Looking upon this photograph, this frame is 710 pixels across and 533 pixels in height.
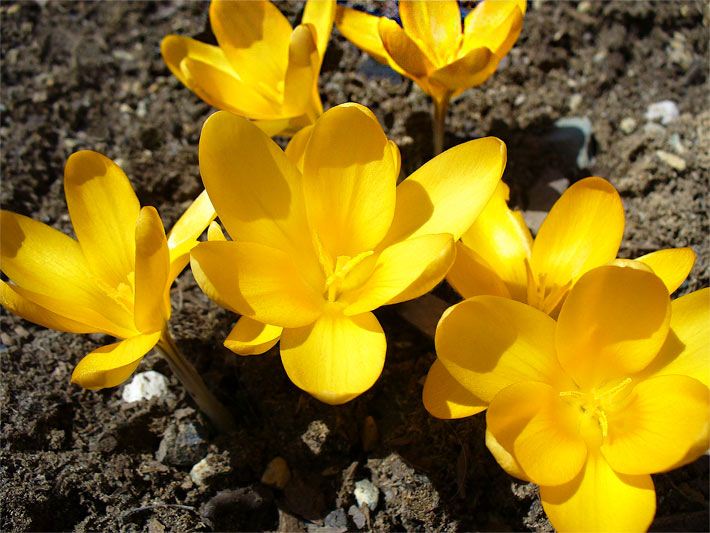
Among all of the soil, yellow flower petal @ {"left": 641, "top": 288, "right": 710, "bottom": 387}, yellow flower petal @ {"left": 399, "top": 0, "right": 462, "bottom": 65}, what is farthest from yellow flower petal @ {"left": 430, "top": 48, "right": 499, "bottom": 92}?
yellow flower petal @ {"left": 641, "top": 288, "right": 710, "bottom": 387}

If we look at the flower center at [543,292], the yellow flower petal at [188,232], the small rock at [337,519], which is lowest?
the small rock at [337,519]

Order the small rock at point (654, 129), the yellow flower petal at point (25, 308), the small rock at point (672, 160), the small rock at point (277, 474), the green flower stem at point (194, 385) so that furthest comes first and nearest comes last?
the small rock at point (654, 129), the small rock at point (672, 160), the small rock at point (277, 474), the green flower stem at point (194, 385), the yellow flower petal at point (25, 308)

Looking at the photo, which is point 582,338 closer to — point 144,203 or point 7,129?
point 144,203

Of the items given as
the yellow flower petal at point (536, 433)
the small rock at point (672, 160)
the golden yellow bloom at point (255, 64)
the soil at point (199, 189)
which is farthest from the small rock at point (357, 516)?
the small rock at point (672, 160)

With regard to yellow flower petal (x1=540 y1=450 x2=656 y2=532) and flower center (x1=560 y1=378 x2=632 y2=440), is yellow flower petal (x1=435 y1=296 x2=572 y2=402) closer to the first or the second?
flower center (x1=560 y1=378 x2=632 y2=440)

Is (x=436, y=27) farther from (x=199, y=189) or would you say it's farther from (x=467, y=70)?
(x=199, y=189)

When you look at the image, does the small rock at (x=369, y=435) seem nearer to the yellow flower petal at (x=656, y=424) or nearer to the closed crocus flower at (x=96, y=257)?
the closed crocus flower at (x=96, y=257)

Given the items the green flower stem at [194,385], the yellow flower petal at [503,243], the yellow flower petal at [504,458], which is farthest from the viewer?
the yellow flower petal at [503,243]
